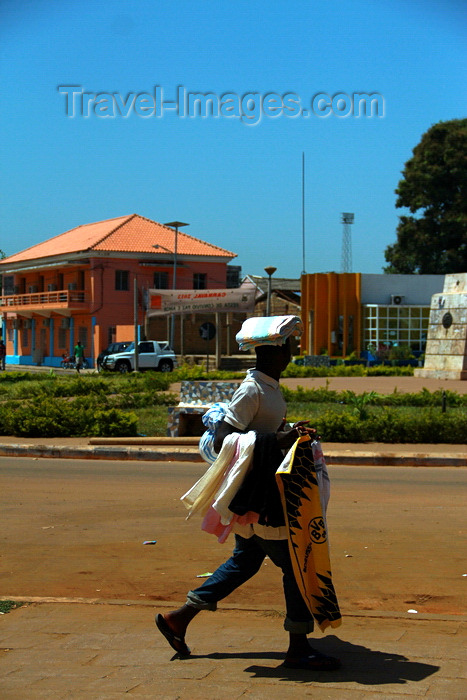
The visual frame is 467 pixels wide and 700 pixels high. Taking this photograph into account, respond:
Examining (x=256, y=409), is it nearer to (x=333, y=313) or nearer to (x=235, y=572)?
(x=235, y=572)

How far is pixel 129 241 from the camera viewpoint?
5750 cm

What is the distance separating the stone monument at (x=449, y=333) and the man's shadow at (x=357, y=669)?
26.1 metres

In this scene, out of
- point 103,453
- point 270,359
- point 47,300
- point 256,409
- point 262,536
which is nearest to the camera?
point 262,536

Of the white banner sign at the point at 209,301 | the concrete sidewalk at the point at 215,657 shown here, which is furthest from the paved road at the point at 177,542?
the white banner sign at the point at 209,301

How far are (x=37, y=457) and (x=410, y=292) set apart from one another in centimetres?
3533

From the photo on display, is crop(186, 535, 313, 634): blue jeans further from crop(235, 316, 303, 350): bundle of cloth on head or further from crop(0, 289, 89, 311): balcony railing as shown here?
crop(0, 289, 89, 311): balcony railing

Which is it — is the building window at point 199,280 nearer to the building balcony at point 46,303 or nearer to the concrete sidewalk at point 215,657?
the building balcony at point 46,303

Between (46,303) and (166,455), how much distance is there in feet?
156

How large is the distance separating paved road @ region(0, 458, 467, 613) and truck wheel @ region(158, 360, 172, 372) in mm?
30944

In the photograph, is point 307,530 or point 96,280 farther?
point 96,280

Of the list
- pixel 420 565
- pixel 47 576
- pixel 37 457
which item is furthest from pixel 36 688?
pixel 37 457

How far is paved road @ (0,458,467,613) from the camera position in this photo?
583cm

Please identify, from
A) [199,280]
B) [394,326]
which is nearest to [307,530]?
[394,326]

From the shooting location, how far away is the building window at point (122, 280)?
55.7 metres
